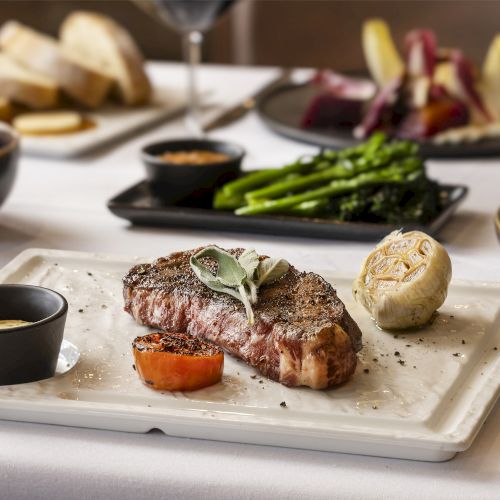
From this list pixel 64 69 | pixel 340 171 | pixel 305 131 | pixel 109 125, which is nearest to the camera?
pixel 340 171

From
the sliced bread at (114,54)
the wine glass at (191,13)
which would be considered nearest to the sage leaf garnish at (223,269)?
the wine glass at (191,13)

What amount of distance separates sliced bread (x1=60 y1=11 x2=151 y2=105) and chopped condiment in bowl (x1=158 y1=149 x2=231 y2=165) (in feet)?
3.09

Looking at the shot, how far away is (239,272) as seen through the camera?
1.35 meters

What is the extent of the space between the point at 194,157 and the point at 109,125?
0.75 m

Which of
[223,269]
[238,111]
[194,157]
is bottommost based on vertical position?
[238,111]

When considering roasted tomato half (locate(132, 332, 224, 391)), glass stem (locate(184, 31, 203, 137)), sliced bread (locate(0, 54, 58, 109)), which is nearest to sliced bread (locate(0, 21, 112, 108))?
sliced bread (locate(0, 54, 58, 109))

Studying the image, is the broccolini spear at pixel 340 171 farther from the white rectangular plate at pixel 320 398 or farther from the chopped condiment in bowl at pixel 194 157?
the white rectangular plate at pixel 320 398

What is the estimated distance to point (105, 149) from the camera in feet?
9.32

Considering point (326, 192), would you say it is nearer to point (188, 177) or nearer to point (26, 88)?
point (188, 177)

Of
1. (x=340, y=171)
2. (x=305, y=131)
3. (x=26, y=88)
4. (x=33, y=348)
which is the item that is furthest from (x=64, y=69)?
(x=33, y=348)

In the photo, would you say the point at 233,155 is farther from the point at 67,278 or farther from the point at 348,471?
the point at 348,471

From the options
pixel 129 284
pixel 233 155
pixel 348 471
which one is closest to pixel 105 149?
pixel 233 155

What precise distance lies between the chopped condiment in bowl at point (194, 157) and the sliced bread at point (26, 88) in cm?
85

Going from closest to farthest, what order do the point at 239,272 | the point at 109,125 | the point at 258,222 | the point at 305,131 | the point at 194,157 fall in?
the point at 239,272, the point at 258,222, the point at 194,157, the point at 305,131, the point at 109,125
